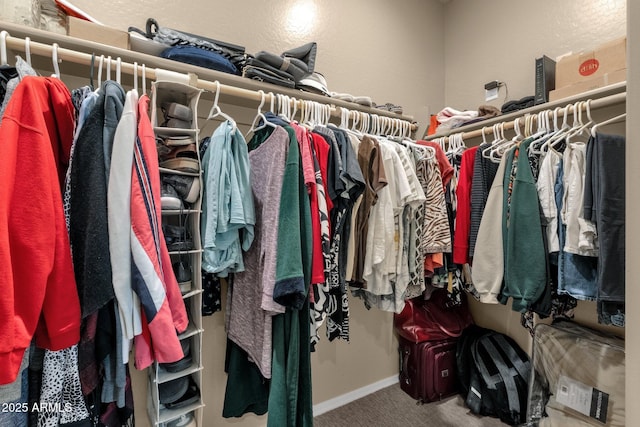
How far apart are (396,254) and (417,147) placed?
56cm

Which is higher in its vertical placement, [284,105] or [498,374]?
[284,105]

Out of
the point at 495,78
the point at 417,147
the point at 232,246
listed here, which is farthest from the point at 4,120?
the point at 495,78

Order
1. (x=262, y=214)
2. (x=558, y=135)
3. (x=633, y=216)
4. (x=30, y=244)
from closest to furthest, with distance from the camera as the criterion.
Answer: (x=633, y=216), (x=30, y=244), (x=262, y=214), (x=558, y=135)

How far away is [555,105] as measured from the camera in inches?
55.5

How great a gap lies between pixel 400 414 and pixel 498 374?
0.64m

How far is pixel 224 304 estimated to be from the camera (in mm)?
1486

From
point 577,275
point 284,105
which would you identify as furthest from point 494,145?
point 284,105

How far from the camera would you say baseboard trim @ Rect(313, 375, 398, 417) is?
1.80m

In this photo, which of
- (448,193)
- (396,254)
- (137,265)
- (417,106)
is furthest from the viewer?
(417,106)

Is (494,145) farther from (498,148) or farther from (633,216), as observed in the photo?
(633,216)

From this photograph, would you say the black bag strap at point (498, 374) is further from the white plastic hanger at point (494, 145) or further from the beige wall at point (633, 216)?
the beige wall at point (633, 216)

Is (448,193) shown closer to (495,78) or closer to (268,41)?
(495,78)

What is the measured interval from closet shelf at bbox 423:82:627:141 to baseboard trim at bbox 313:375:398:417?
1762 mm

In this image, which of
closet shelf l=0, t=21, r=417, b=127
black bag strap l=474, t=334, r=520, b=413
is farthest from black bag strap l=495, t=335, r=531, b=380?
closet shelf l=0, t=21, r=417, b=127
